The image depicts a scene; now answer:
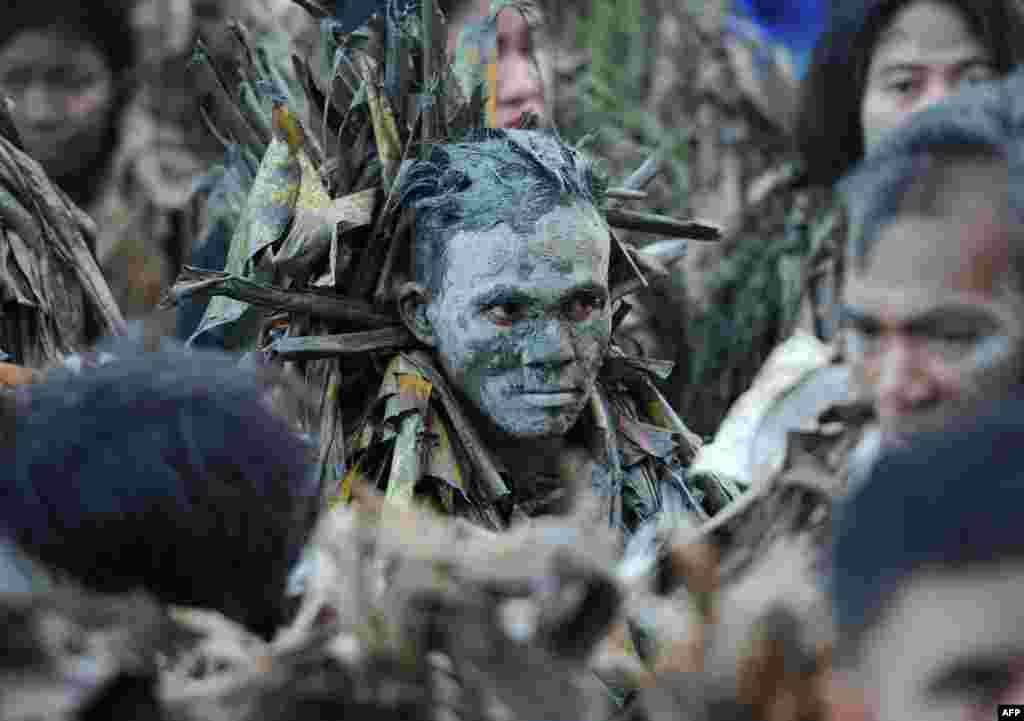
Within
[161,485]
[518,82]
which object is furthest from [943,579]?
[518,82]

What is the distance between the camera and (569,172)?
518 centimetres

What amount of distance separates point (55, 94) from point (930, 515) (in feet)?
20.0

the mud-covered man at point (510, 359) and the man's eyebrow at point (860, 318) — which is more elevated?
the man's eyebrow at point (860, 318)

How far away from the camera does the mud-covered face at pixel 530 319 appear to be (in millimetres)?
5012

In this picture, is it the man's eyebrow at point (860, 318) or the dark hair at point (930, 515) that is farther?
the man's eyebrow at point (860, 318)

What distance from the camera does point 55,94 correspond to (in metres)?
8.46

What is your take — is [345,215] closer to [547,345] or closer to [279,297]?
[279,297]

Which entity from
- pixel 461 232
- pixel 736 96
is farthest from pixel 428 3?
pixel 736 96

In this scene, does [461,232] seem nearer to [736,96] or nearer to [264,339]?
[264,339]

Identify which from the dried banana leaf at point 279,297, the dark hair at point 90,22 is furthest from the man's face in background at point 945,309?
the dark hair at point 90,22

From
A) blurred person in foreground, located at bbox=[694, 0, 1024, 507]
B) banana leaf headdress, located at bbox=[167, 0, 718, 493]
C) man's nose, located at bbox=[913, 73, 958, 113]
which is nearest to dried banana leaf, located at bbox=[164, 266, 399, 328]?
banana leaf headdress, located at bbox=[167, 0, 718, 493]

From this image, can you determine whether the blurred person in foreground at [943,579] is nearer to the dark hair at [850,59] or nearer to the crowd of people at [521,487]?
the crowd of people at [521,487]

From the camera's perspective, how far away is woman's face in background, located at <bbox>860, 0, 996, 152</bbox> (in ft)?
17.9

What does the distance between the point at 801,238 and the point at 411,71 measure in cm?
239
